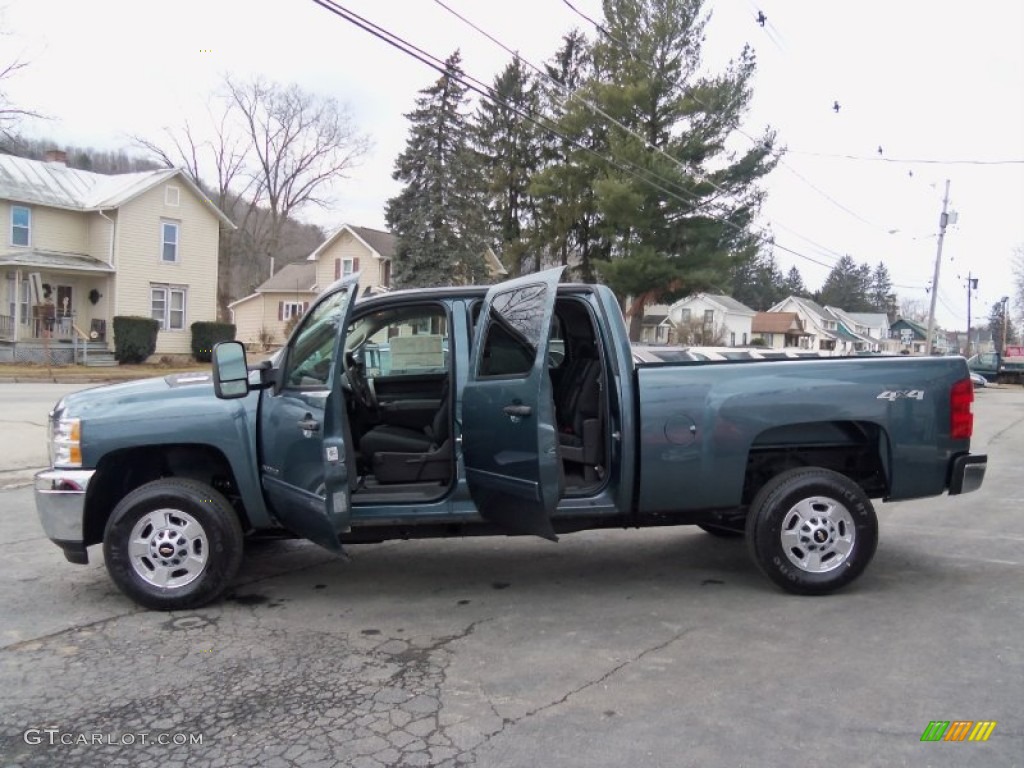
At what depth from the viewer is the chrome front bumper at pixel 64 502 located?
492 centimetres

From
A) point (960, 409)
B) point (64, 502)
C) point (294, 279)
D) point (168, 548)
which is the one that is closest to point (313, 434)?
point (168, 548)

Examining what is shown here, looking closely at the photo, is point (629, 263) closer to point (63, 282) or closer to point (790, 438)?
point (63, 282)

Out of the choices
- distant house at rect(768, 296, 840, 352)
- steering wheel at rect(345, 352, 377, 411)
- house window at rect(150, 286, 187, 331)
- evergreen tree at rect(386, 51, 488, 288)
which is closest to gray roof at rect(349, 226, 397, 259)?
evergreen tree at rect(386, 51, 488, 288)

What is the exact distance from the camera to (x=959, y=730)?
11.7 feet

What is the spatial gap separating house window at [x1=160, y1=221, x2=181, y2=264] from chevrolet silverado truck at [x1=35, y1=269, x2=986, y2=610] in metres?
31.6

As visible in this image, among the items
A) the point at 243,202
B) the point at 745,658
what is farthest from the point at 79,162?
the point at 745,658

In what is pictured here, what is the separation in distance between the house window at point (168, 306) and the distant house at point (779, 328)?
5588 cm

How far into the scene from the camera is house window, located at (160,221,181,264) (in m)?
34.4

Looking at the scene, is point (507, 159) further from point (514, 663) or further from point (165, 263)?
point (514, 663)

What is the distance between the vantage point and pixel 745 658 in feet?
14.2

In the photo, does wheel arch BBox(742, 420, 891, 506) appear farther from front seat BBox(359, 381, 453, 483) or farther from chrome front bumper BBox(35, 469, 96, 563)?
chrome front bumper BBox(35, 469, 96, 563)

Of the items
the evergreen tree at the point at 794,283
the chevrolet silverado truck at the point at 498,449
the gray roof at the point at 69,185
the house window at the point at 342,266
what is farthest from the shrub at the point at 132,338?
the evergreen tree at the point at 794,283

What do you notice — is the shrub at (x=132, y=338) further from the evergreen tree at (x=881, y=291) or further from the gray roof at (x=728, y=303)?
the evergreen tree at (x=881, y=291)

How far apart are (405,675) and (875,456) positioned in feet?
11.2
